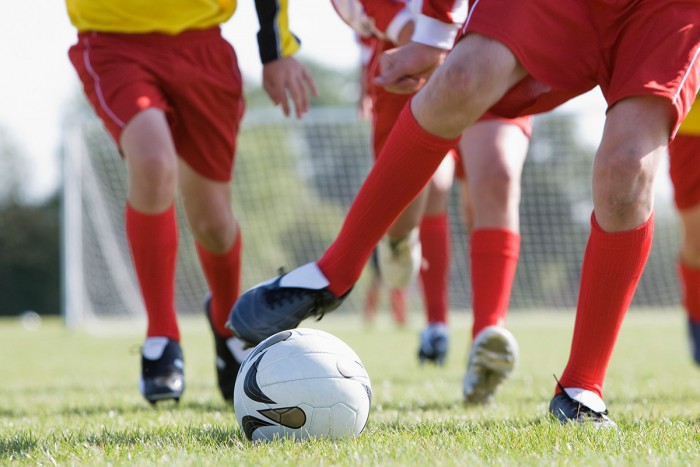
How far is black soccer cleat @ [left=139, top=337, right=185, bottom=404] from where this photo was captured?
9.84 ft

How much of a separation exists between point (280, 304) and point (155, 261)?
1013 mm

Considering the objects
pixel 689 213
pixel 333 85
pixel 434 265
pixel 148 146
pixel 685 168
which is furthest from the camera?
pixel 333 85

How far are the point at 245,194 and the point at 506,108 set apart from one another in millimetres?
14457

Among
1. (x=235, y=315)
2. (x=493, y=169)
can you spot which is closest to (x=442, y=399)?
(x=493, y=169)

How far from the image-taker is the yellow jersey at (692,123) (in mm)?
3518

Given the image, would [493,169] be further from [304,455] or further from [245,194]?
[245,194]

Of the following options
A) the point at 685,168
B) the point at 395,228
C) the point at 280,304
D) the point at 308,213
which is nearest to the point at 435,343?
the point at 395,228

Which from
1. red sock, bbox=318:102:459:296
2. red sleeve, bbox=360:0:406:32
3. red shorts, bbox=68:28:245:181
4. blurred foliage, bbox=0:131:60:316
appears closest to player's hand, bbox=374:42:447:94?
red sock, bbox=318:102:459:296

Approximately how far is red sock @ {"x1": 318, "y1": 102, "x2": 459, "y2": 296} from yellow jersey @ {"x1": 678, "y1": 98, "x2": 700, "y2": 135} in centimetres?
157

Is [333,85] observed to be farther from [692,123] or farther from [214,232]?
[214,232]

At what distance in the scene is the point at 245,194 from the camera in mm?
16672

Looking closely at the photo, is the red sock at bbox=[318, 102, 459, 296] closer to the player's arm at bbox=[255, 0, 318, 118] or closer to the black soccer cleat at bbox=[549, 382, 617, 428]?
the black soccer cleat at bbox=[549, 382, 617, 428]

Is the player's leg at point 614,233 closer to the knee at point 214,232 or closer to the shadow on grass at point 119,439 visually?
the shadow on grass at point 119,439

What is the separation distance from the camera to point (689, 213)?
435cm
